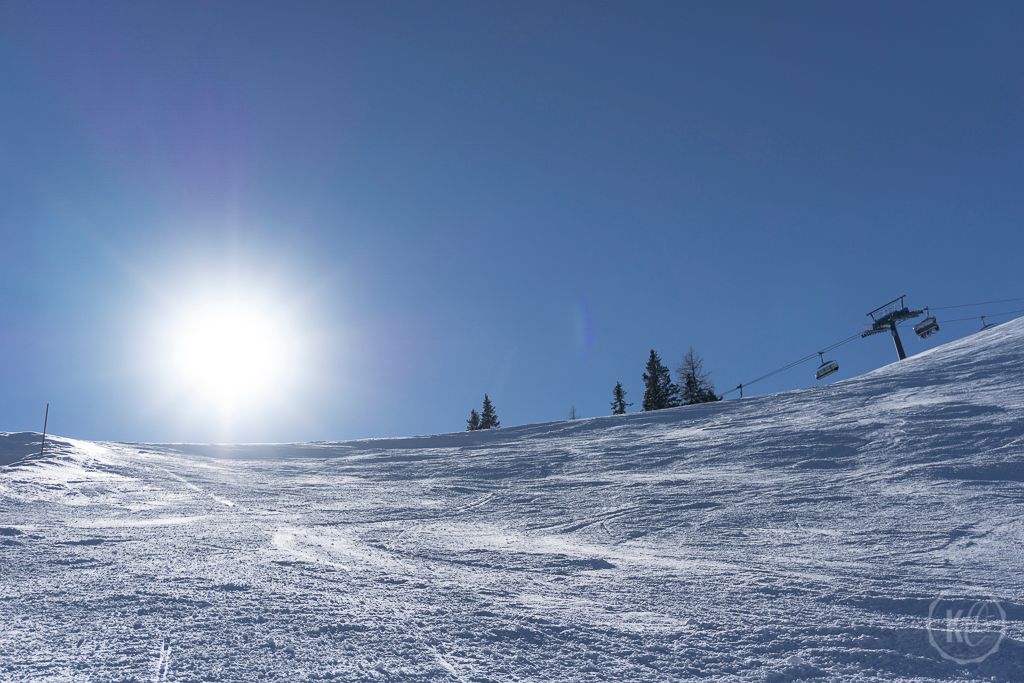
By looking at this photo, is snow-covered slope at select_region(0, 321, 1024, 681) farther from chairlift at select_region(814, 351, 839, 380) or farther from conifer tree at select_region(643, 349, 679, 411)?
conifer tree at select_region(643, 349, 679, 411)

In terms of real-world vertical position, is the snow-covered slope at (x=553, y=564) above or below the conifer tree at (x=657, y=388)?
below

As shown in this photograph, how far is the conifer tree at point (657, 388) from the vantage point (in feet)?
179

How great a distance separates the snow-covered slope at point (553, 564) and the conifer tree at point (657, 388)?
1716 inches

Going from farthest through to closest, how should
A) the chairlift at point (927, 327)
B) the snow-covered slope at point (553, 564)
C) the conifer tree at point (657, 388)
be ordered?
the conifer tree at point (657, 388) → the chairlift at point (927, 327) → the snow-covered slope at point (553, 564)

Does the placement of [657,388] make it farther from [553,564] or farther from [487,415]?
[553,564]

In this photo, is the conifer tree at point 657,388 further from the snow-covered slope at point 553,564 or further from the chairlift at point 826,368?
the snow-covered slope at point 553,564

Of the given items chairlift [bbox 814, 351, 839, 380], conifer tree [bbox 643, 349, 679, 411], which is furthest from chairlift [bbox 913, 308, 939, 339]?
conifer tree [bbox 643, 349, 679, 411]

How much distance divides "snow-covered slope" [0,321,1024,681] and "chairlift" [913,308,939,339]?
25913 millimetres

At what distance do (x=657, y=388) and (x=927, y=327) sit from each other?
24356 mm

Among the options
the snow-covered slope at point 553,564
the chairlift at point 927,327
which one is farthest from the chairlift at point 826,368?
the snow-covered slope at point 553,564

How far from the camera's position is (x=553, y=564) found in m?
5.04

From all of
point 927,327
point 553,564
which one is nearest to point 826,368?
point 927,327

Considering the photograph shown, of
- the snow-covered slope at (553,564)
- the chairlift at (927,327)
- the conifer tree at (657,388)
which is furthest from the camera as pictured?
the conifer tree at (657,388)

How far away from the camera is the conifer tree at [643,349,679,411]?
54438 millimetres
